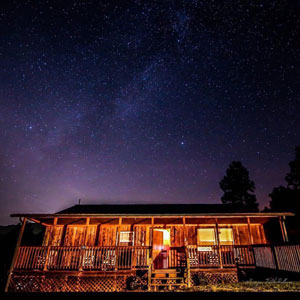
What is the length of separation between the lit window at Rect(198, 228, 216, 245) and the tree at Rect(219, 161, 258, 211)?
3015 centimetres

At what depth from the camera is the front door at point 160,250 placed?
14.8 m

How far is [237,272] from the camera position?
40.4 feet

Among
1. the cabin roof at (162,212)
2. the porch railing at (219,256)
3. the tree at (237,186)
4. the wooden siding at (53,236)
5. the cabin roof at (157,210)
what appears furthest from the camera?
the tree at (237,186)

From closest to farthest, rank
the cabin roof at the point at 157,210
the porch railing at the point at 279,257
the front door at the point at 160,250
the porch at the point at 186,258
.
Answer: the porch railing at the point at 279,257, the porch at the point at 186,258, the front door at the point at 160,250, the cabin roof at the point at 157,210

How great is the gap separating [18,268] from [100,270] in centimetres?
454

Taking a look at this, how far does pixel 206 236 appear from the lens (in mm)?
16297

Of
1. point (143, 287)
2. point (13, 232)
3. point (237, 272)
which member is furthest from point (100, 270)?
point (13, 232)

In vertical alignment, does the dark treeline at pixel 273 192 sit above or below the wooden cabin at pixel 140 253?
above

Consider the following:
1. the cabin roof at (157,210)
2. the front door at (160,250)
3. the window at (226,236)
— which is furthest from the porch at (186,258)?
the cabin roof at (157,210)

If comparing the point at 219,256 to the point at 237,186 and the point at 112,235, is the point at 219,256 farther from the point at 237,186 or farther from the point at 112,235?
the point at 237,186

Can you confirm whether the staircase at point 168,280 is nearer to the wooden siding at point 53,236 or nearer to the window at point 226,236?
the window at point 226,236

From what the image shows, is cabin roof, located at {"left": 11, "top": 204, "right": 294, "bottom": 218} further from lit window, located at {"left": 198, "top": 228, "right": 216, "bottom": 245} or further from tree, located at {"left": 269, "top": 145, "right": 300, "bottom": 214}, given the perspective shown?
tree, located at {"left": 269, "top": 145, "right": 300, "bottom": 214}

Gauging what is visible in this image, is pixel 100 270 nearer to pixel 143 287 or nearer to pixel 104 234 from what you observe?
pixel 143 287

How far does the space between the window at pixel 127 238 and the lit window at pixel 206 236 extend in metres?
5.09
